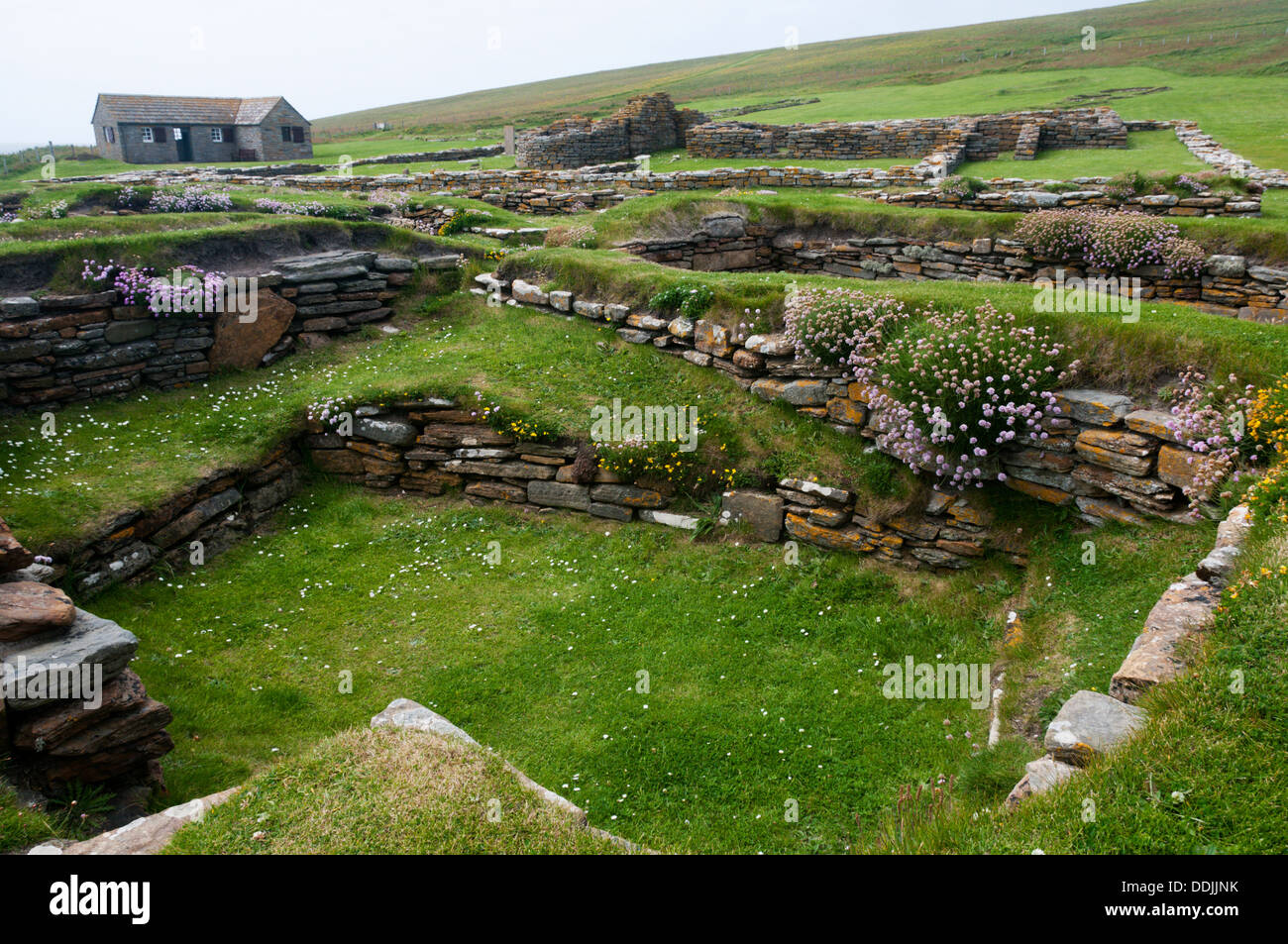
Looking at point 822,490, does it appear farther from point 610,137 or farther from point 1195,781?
point 610,137

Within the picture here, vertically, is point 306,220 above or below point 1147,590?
above

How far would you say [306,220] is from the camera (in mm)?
14445

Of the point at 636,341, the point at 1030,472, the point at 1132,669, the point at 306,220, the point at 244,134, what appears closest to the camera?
the point at 1132,669

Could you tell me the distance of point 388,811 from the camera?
14.0ft

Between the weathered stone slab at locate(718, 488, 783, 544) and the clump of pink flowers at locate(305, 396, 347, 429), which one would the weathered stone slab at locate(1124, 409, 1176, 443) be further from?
the clump of pink flowers at locate(305, 396, 347, 429)

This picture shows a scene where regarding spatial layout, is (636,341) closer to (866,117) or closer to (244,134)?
(866,117)

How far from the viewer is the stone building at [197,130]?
142 feet

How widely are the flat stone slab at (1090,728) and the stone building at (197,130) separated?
50.0 meters

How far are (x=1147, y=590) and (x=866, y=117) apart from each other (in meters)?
29.0

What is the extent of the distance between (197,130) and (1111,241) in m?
49.7

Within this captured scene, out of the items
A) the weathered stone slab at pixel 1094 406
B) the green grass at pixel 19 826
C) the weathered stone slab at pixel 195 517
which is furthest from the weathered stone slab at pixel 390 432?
the weathered stone slab at pixel 1094 406

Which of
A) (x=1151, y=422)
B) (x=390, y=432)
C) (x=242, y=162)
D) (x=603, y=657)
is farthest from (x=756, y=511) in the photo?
(x=242, y=162)
